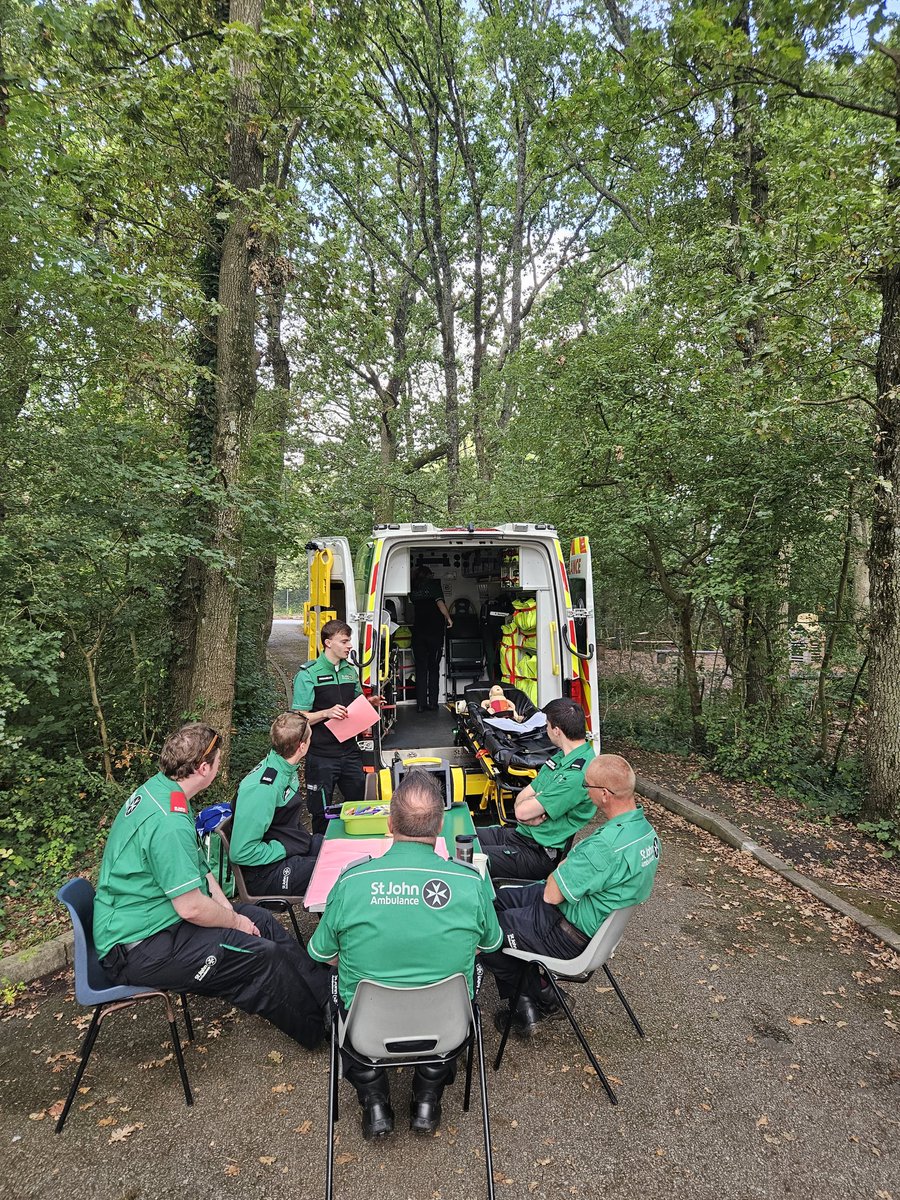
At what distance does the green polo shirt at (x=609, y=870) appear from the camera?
234 centimetres

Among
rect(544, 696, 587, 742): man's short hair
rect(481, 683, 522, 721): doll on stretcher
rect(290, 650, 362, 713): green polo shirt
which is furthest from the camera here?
rect(481, 683, 522, 721): doll on stretcher

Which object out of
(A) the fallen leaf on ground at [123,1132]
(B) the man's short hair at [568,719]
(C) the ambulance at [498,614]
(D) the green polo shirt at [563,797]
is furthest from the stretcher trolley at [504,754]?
(A) the fallen leaf on ground at [123,1132]

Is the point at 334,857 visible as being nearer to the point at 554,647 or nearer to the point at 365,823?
the point at 365,823

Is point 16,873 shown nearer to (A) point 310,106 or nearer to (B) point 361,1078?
(B) point 361,1078

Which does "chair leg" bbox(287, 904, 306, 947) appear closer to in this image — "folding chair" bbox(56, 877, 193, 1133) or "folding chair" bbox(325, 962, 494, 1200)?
"folding chair" bbox(56, 877, 193, 1133)

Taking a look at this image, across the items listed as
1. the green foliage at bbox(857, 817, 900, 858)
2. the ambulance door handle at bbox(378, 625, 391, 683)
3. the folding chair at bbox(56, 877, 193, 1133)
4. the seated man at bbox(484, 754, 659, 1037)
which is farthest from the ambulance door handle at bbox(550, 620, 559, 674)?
the folding chair at bbox(56, 877, 193, 1133)

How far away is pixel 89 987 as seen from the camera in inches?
88.6

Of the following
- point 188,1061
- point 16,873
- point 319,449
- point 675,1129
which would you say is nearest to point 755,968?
point 675,1129

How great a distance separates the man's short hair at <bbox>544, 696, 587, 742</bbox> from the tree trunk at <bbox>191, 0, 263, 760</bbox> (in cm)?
290

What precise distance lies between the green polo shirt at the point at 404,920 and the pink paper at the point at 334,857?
1.28 feet

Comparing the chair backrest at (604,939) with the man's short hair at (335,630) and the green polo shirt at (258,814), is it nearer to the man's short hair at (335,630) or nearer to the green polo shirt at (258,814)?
the green polo shirt at (258,814)

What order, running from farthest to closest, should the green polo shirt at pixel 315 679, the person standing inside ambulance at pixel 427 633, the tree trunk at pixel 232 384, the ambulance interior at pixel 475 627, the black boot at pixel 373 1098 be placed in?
the person standing inside ambulance at pixel 427 633
the ambulance interior at pixel 475 627
the tree trunk at pixel 232 384
the green polo shirt at pixel 315 679
the black boot at pixel 373 1098

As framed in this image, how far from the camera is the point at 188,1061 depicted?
2.61 meters

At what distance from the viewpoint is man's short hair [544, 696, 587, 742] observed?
3020mm
